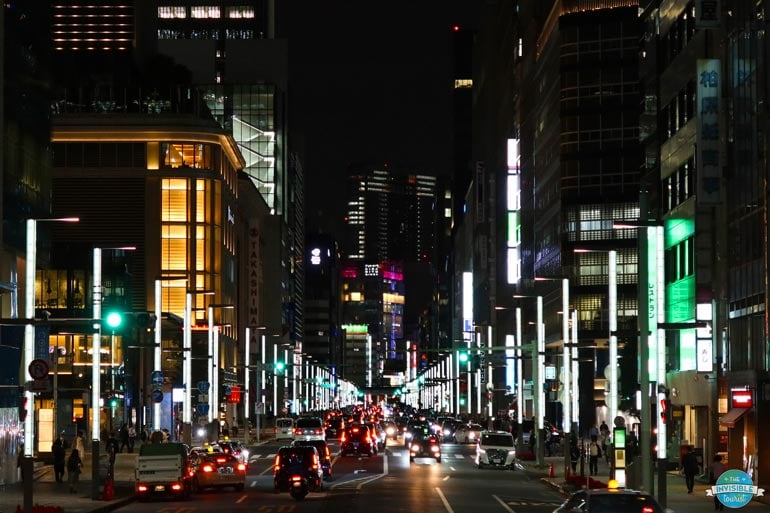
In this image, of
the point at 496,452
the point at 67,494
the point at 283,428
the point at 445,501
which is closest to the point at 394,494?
the point at 445,501

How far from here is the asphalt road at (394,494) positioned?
44.1 meters

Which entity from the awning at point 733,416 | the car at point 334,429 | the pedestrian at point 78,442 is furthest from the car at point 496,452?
the car at point 334,429

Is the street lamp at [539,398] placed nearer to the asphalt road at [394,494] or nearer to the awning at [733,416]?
the asphalt road at [394,494]

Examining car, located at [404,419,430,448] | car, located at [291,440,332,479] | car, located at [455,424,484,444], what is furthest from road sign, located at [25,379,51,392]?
car, located at [455,424,484,444]

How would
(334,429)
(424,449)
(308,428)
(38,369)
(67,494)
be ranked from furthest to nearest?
(334,429) < (308,428) < (424,449) < (67,494) < (38,369)

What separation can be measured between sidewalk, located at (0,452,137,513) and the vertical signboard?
81.8 feet

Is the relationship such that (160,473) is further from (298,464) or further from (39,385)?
(39,385)

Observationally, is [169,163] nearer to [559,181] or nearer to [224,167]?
[224,167]

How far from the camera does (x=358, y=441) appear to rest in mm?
85625

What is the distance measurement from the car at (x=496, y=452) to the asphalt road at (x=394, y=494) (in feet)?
1.77

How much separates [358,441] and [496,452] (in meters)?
13.8

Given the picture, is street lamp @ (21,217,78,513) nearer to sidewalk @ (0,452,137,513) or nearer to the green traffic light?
sidewalk @ (0,452,137,513)

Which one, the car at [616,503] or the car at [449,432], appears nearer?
the car at [616,503]

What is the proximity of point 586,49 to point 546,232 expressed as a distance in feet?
59.4
